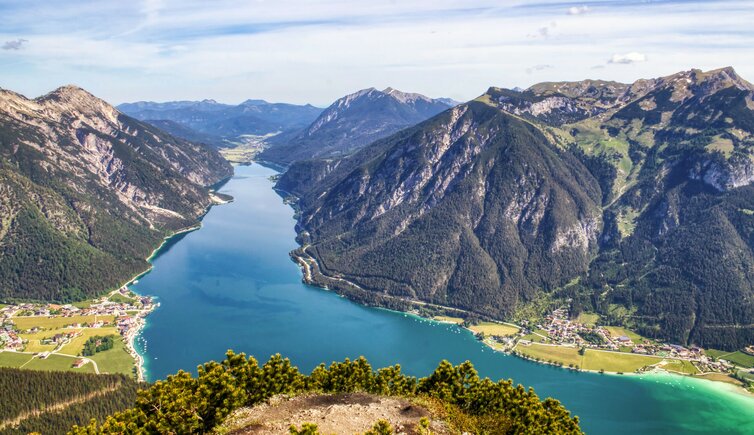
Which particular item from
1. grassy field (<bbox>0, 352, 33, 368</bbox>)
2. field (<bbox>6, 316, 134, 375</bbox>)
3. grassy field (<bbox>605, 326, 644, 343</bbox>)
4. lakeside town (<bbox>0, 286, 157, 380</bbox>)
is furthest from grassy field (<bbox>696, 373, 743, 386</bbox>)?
grassy field (<bbox>0, 352, 33, 368</bbox>)

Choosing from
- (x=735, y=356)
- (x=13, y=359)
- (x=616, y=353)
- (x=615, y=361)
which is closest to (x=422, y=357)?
(x=615, y=361)

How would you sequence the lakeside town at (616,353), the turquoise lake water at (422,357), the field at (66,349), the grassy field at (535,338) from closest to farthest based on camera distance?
the turquoise lake water at (422,357)
the field at (66,349)
the lakeside town at (616,353)
the grassy field at (535,338)

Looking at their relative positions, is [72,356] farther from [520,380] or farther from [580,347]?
[580,347]

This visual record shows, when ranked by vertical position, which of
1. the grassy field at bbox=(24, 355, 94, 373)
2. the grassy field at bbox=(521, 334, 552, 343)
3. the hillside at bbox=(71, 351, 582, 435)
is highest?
the hillside at bbox=(71, 351, 582, 435)

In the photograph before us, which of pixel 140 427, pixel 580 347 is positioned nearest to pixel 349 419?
pixel 140 427

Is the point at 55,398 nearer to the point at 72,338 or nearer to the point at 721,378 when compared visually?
the point at 72,338

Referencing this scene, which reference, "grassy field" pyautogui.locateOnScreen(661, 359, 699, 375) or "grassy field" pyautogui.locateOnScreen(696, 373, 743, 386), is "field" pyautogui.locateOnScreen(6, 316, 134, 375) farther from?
"grassy field" pyautogui.locateOnScreen(696, 373, 743, 386)

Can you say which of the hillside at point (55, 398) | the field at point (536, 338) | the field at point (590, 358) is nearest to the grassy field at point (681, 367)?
the field at point (590, 358)

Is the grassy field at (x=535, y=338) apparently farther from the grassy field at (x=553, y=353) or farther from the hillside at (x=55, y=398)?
the hillside at (x=55, y=398)
